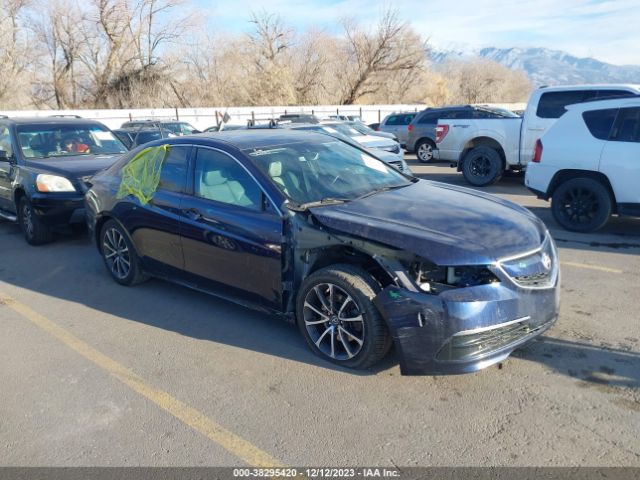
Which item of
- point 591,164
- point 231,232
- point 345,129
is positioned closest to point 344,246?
point 231,232

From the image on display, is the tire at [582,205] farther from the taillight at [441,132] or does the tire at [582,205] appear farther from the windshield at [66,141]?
the windshield at [66,141]

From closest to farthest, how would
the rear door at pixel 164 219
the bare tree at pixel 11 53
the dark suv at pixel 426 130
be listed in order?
the rear door at pixel 164 219
the dark suv at pixel 426 130
the bare tree at pixel 11 53

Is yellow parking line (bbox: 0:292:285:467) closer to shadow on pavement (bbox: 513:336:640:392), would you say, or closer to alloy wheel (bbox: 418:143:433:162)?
shadow on pavement (bbox: 513:336:640:392)

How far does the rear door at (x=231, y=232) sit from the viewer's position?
13.0 ft

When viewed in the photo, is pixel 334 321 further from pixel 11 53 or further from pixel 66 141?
Answer: pixel 11 53

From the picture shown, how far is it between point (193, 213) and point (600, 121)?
18.6 feet

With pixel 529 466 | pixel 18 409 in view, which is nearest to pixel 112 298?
pixel 18 409

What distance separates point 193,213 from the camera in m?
4.51

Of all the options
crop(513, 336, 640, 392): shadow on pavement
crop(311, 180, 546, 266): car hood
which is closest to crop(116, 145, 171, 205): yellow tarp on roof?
crop(311, 180, 546, 266): car hood

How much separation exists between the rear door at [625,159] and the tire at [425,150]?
10053mm

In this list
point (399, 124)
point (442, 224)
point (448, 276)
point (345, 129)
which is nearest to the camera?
point (448, 276)

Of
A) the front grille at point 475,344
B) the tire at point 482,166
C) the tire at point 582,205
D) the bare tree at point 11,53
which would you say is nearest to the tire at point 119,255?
the front grille at point 475,344

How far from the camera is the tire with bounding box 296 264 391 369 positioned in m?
3.45

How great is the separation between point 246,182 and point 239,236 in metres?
0.44
